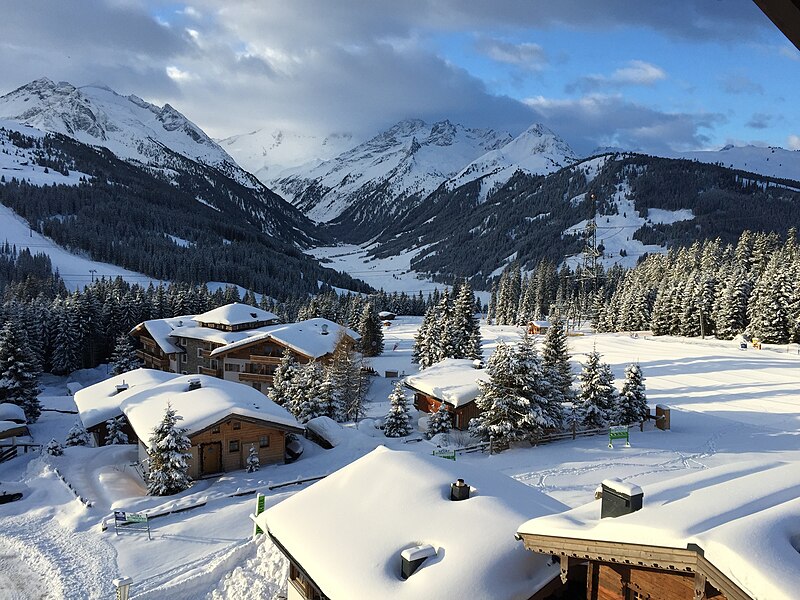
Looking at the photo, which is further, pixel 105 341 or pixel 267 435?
pixel 105 341

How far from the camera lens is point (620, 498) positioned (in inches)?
334

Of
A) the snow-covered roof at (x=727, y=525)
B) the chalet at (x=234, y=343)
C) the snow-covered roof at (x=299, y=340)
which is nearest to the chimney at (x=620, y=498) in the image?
the snow-covered roof at (x=727, y=525)

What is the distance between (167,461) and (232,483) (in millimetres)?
3302

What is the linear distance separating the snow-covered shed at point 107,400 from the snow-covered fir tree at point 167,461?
1109cm

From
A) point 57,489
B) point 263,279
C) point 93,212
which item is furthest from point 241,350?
point 93,212

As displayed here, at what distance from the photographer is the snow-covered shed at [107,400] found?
109 ft

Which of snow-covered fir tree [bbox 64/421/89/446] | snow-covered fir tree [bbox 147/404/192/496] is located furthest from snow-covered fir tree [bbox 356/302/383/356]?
snow-covered fir tree [bbox 147/404/192/496]

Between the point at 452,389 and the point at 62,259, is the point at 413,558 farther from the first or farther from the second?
the point at 62,259

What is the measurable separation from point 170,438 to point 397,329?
79.1 metres

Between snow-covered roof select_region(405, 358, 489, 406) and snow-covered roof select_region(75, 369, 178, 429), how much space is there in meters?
18.4

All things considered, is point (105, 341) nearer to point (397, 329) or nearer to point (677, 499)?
point (397, 329)

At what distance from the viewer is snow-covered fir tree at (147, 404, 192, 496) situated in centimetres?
2366

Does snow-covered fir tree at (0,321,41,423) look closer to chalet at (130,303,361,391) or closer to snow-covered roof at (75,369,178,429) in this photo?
snow-covered roof at (75,369,178,429)

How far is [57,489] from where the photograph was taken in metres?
23.7
